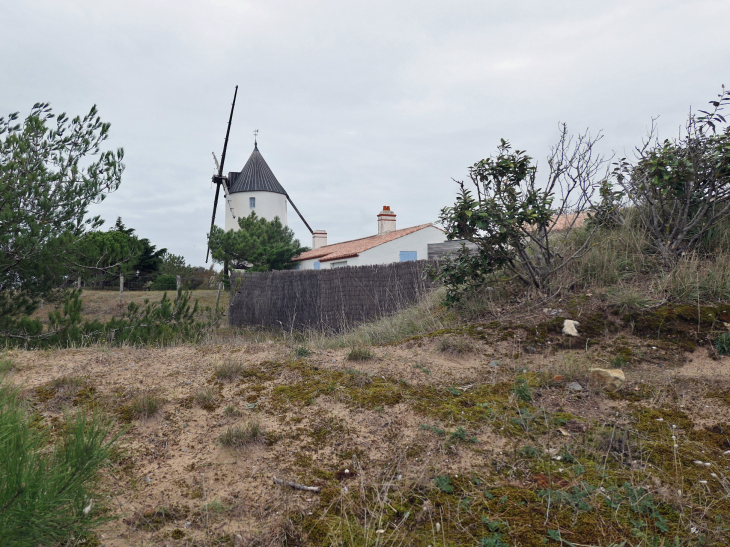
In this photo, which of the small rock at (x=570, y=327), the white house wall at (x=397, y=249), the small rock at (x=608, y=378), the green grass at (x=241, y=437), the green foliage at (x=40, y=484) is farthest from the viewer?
the white house wall at (x=397, y=249)

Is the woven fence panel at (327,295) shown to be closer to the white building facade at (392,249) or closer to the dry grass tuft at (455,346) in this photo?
the dry grass tuft at (455,346)

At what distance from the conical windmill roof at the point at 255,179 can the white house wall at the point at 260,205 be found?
306mm

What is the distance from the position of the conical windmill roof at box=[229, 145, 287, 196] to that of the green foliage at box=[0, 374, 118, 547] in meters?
30.9

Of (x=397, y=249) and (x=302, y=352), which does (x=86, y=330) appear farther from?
(x=397, y=249)

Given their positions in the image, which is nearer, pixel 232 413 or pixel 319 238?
pixel 232 413

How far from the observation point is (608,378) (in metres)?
4.07

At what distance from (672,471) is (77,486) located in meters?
3.05

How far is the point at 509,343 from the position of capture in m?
5.29

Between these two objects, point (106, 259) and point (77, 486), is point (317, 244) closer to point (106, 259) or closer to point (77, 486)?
point (106, 259)

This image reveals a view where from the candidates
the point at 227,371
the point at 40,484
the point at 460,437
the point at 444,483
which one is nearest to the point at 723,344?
the point at 460,437

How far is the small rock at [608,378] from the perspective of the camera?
4027mm

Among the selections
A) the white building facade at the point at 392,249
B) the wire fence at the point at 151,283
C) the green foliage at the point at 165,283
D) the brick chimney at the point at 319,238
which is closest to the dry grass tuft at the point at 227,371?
the white building facade at the point at 392,249

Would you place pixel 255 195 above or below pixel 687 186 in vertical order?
above

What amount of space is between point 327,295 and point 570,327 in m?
7.92
